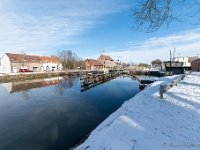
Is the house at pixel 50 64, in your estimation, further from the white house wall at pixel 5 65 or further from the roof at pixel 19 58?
the white house wall at pixel 5 65

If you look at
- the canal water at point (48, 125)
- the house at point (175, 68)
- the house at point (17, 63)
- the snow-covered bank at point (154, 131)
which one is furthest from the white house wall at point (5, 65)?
the snow-covered bank at point (154, 131)

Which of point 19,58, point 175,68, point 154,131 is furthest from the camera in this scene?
point 19,58

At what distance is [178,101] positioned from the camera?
26.0 feet

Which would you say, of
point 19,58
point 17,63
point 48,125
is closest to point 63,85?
point 48,125

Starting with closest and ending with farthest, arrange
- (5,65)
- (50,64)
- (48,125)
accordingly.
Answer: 1. (48,125)
2. (5,65)
3. (50,64)

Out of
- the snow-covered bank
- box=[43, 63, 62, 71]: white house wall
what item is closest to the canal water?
the snow-covered bank

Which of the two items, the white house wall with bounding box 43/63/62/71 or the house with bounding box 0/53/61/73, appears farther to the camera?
the white house wall with bounding box 43/63/62/71

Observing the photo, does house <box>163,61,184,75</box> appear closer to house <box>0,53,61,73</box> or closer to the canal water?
the canal water

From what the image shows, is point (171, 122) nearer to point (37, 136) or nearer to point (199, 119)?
point (199, 119)

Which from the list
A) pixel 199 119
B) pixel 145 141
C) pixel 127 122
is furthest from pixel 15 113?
pixel 199 119

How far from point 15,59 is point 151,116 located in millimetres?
58237

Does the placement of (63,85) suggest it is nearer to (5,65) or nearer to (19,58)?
(5,65)

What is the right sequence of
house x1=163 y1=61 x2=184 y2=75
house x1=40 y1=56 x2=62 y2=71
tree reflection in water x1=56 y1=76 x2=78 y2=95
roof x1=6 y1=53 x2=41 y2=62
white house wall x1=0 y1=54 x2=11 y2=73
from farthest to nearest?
house x1=40 y1=56 x2=62 y2=71 → roof x1=6 y1=53 x2=41 y2=62 → white house wall x1=0 y1=54 x2=11 y2=73 → house x1=163 y1=61 x2=184 y2=75 → tree reflection in water x1=56 y1=76 x2=78 y2=95

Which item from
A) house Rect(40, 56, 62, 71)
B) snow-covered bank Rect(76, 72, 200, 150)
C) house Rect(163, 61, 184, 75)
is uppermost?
house Rect(40, 56, 62, 71)
